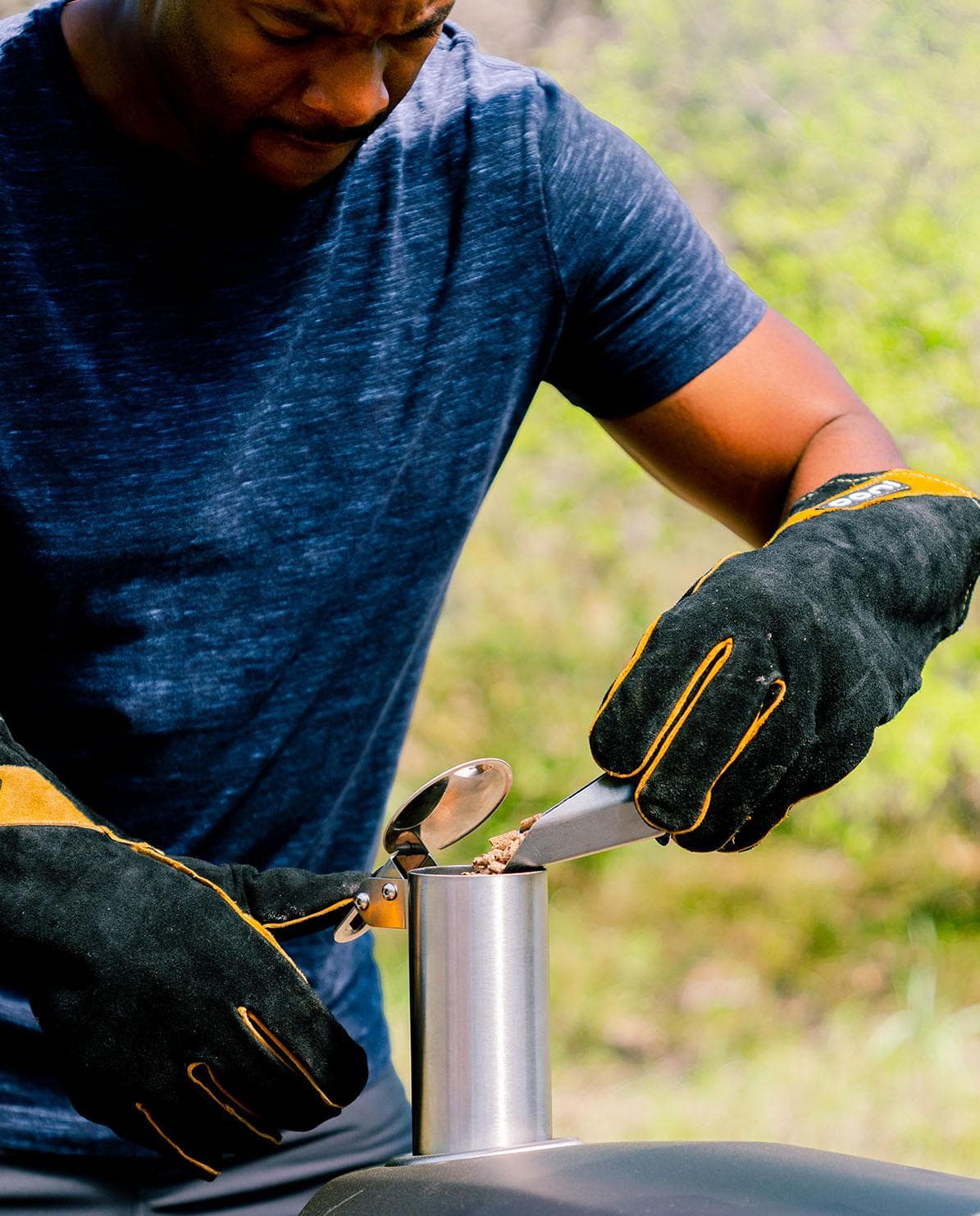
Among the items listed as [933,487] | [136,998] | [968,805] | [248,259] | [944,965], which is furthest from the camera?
[968,805]

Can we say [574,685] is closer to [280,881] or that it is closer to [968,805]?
[968,805]

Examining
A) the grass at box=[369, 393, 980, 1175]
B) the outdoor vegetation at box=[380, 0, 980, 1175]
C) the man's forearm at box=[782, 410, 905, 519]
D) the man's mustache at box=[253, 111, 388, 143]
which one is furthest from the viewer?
the outdoor vegetation at box=[380, 0, 980, 1175]

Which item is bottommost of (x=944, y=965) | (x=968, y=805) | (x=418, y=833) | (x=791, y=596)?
(x=944, y=965)

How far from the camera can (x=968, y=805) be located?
4.77 metres

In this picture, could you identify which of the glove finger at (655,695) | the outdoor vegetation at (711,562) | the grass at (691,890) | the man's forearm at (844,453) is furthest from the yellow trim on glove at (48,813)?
the outdoor vegetation at (711,562)

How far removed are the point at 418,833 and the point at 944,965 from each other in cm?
369

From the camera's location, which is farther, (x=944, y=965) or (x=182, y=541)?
→ (x=944, y=965)

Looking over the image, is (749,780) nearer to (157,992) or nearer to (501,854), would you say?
(501,854)

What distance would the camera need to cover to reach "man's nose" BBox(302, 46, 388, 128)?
1.19m

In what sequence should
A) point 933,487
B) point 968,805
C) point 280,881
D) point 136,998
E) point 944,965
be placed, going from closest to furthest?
point 136,998
point 280,881
point 933,487
point 944,965
point 968,805

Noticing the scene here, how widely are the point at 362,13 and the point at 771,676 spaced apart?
579 millimetres

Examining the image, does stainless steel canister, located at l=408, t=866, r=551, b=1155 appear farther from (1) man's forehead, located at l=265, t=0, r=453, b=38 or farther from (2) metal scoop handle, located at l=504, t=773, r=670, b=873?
(1) man's forehead, located at l=265, t=0, r=453, b=38

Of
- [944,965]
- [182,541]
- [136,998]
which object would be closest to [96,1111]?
[136,998]

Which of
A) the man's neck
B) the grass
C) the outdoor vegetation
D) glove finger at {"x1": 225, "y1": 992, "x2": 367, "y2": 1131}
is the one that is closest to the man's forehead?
the man's neck
